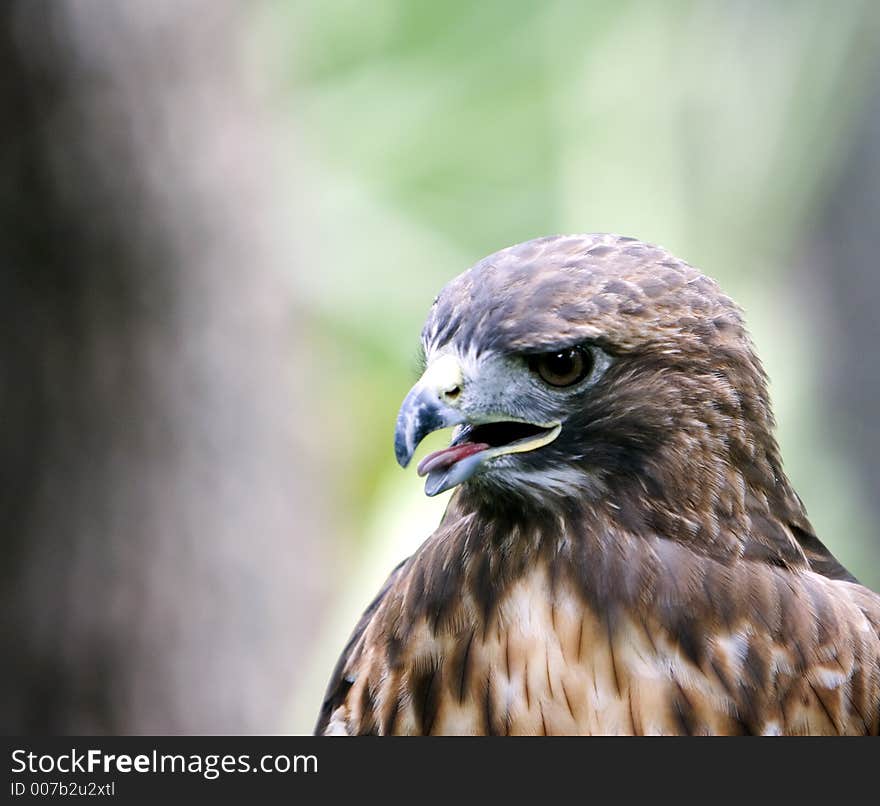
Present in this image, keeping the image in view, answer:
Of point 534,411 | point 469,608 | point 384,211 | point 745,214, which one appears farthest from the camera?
point 384,211

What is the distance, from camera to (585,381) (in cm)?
178

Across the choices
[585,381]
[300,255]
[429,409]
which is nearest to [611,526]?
[585,381]

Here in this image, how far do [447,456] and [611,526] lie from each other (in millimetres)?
280

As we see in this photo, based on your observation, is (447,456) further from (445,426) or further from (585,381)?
(585,381)

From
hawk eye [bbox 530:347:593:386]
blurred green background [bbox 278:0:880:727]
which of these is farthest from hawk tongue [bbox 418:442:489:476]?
blurred green background [bbox 278:0:880:727]

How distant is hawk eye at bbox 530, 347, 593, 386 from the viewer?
5.74 feet

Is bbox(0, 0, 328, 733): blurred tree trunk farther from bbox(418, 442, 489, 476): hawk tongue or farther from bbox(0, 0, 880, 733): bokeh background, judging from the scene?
bbox(418, 442, 489, 476): hawk tongue

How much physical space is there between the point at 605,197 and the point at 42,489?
7.24 ft

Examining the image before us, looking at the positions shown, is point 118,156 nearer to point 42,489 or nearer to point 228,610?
point 42,489

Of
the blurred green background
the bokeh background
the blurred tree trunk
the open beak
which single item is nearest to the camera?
the open beak

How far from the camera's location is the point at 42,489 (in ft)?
13.3

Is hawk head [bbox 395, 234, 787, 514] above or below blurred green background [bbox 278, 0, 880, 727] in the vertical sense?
below

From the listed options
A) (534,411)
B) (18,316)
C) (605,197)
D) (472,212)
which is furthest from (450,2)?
(534,411)

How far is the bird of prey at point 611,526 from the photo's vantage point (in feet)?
5.77
